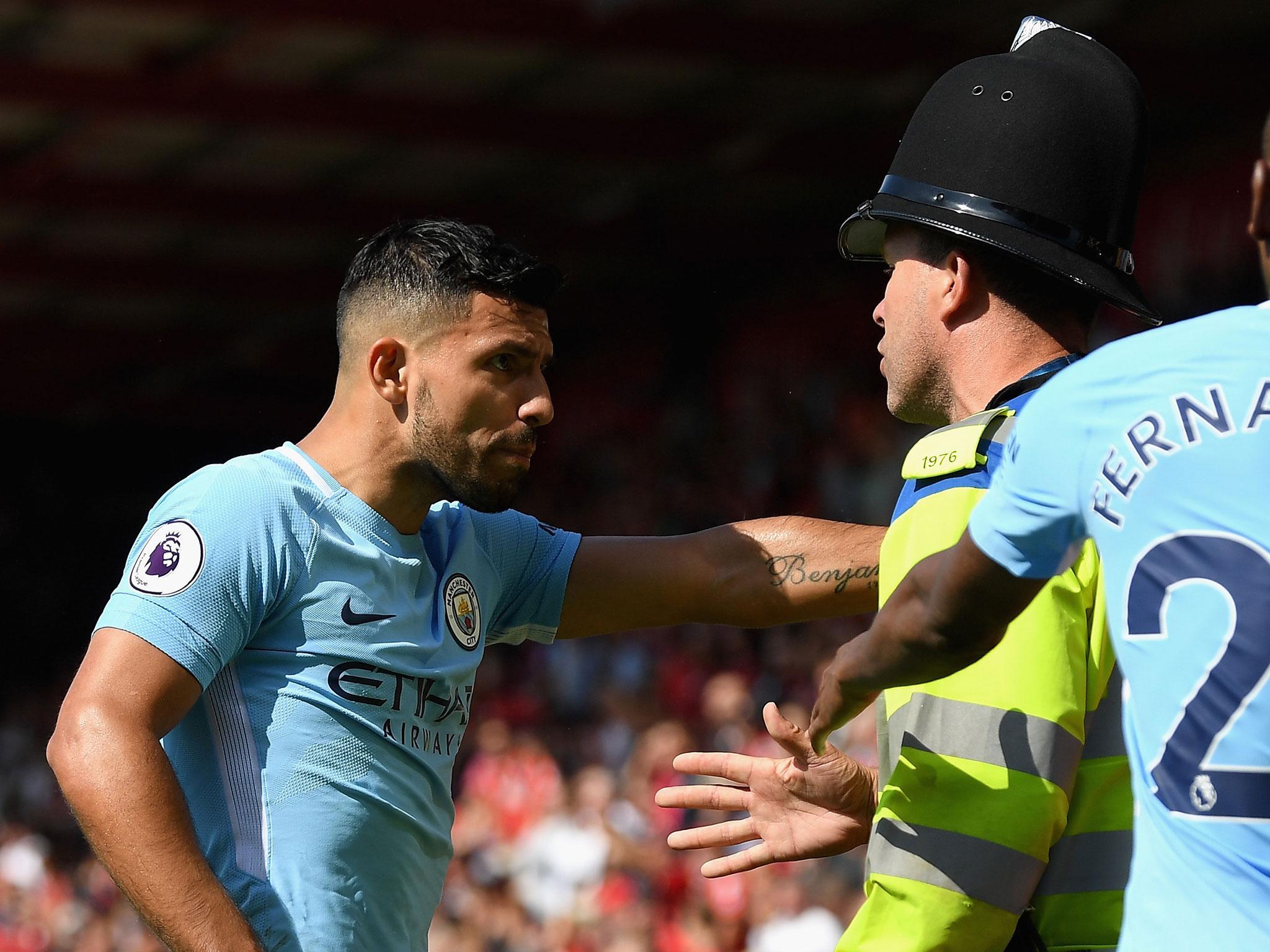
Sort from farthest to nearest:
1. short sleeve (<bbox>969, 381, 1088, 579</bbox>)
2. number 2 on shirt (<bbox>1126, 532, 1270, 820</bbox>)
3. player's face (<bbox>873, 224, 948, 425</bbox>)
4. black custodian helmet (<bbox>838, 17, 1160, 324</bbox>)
Answer: 1. player's face (<bbox>873, 224, 948, 425</bbox>)
2. black custodian helmet (<bbox>838, 17, 1160, 324</bbox>)
3. short sleeve (<bbox>969, 381, 1088, 579</bbox>)
4. number 2 on shirt (<bbox>1126, 532, 1270, 820</bbox>)

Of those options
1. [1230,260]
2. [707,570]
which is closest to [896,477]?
[1230,260]

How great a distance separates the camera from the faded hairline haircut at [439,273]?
3291mm

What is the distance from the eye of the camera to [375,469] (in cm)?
320

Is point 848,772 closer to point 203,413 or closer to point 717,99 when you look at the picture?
point 717,99

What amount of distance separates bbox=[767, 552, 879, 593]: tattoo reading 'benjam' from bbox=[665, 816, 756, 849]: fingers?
0.79 metres

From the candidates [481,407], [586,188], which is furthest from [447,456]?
[586,188]

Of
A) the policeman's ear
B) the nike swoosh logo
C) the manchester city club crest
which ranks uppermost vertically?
the policeman's ear

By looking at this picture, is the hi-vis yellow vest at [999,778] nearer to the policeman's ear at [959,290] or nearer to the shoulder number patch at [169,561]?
the policeman's ear at [959,290]

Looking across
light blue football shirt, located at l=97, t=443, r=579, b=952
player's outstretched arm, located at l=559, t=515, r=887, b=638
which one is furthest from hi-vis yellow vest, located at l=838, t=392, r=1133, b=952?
player's outstretched arm, located at l=559, t=515, r=887, b=638

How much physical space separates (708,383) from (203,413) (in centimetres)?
857

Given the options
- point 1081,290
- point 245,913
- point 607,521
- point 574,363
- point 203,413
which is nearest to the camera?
point 1081,290

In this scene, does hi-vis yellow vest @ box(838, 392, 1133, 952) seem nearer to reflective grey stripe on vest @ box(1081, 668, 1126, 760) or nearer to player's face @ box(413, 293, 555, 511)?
reflective grey stripe on vest @ box(1081, 668, 1126, 760)

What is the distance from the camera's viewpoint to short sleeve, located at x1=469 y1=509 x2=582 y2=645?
3535mm

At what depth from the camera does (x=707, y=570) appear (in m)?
3.57
